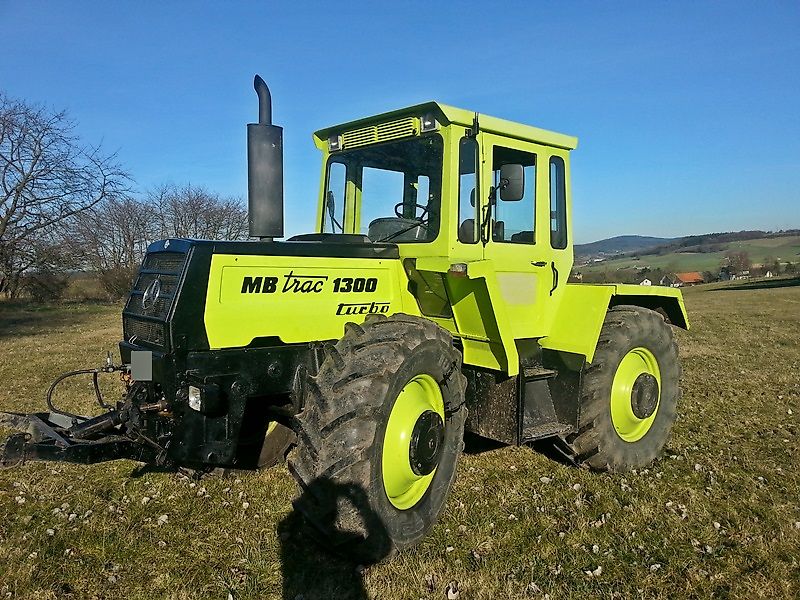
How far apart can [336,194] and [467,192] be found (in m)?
1.37

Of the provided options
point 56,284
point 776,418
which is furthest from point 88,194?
point 776,418

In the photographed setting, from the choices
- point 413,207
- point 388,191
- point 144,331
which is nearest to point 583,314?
point 413,207

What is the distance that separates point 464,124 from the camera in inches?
186

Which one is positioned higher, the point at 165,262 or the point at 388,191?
→ the point at 388,191

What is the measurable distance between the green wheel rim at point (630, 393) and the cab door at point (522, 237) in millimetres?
977

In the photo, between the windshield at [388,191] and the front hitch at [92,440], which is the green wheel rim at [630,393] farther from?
the front hitch at [92,440]

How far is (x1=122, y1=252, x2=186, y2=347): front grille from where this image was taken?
3975 millimetres

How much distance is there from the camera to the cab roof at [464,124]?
463cm

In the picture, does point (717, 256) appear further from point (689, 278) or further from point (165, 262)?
point (165, 262)

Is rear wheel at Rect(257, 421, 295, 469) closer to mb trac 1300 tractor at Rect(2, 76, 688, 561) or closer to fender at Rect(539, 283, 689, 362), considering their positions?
mb trac 1300 tractor at Rect(2, 76, 688, 561)

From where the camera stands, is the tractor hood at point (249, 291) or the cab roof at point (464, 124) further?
the cab roof at point (464, 124)

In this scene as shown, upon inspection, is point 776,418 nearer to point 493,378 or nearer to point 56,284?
point 493,378

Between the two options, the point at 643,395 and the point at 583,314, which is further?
the point at 643,395

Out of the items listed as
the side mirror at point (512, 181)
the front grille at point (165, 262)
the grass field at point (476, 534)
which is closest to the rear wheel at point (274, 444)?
the grass field at point (476, 534)
